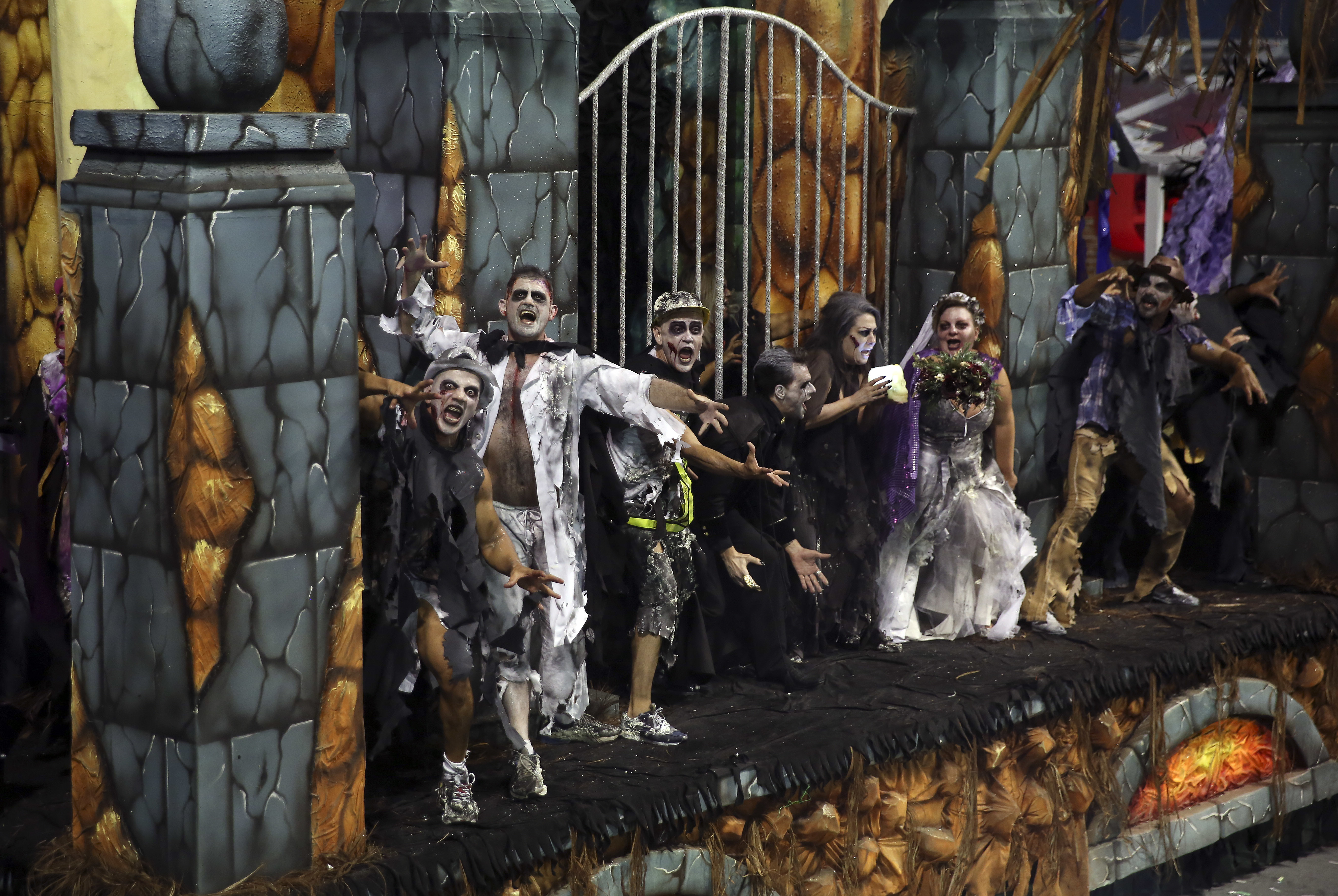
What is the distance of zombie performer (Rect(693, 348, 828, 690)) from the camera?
21.1ft

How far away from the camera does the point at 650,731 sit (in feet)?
19.6

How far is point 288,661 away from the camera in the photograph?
15.6 feet

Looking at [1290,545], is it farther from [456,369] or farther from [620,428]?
[456,369]

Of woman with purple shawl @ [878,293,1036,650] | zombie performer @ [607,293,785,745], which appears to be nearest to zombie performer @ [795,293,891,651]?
woman with purple shawl @ [878,293,1036,650]

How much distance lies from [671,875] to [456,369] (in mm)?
1775

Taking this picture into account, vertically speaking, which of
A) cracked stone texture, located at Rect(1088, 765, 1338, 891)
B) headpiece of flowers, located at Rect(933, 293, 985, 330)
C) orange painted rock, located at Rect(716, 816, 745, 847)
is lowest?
cracked stone texture, located at Rect(1088, 765, 1338, 891)

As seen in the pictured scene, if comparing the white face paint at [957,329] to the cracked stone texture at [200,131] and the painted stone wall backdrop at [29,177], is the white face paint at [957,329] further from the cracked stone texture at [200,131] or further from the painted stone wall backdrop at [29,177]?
the painted stone wall backdrop at [29,177]

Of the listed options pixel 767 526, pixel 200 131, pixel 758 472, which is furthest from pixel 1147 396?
pixel 200 131

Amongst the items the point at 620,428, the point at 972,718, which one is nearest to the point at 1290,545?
the point at 972,718

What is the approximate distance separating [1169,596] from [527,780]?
11.8ft

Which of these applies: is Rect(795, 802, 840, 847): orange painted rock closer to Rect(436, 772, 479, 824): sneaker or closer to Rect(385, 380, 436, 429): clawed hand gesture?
Rect(436, 772, 479, 824): sneaker

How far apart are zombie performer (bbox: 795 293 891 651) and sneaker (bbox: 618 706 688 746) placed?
1.11 meters

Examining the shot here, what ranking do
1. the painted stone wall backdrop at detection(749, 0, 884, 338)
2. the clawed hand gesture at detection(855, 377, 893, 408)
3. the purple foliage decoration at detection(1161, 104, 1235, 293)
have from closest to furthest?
the clawed hand gesture at detection(855, 377, 893, 408) → the painted stone wall backdrop at detection(749, 0, 884, 338) → the purple foliage decoration at detection(1161, 104, 1235, 293)

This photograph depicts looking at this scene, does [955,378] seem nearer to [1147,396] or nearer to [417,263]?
[1147,396]
